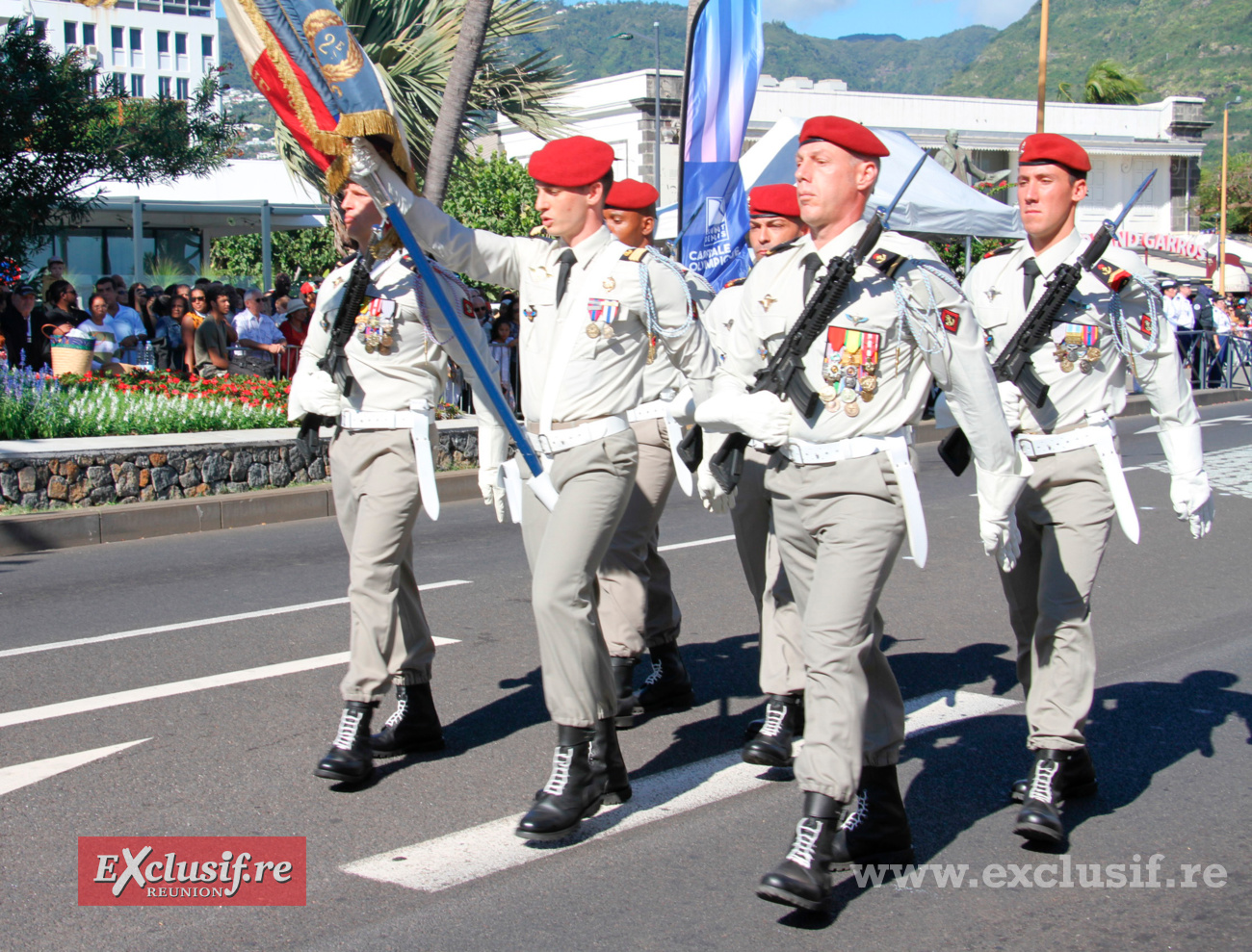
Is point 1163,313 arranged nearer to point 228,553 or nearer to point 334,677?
point 334,677

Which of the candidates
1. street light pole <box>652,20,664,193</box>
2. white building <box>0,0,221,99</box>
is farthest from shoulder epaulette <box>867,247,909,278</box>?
white building <box>0,0,221,99</box>

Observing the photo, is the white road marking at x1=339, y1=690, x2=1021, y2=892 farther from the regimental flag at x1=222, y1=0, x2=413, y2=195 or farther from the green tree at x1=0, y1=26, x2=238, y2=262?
the green tree at x1=0, y1=26, x2=238, y2=262

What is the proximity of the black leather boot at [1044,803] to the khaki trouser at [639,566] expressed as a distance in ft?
5.62

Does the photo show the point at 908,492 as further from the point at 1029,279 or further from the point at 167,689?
the point at 167,689

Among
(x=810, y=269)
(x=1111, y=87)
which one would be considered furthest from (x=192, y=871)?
(x=1111, y=87)

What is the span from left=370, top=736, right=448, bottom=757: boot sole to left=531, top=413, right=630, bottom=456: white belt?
4.13 feet

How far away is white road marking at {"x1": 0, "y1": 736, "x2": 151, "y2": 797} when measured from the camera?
14.6ft

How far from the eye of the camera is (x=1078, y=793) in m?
4.35

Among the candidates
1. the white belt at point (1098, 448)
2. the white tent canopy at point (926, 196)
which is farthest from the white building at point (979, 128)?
the white belt at point (1098, 448)

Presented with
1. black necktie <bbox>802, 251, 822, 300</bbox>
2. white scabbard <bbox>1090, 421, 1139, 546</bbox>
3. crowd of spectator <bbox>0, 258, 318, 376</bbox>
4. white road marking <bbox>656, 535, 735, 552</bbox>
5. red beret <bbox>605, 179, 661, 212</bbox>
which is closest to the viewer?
black necktie <bbox>802, 251, 822, 300</bbox>

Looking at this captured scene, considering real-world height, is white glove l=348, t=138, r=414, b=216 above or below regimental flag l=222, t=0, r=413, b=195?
below

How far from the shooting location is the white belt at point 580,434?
4188 mm

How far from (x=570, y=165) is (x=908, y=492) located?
145 cm

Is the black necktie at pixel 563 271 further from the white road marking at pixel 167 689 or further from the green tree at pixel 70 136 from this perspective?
the green tree at pixel 70 136
